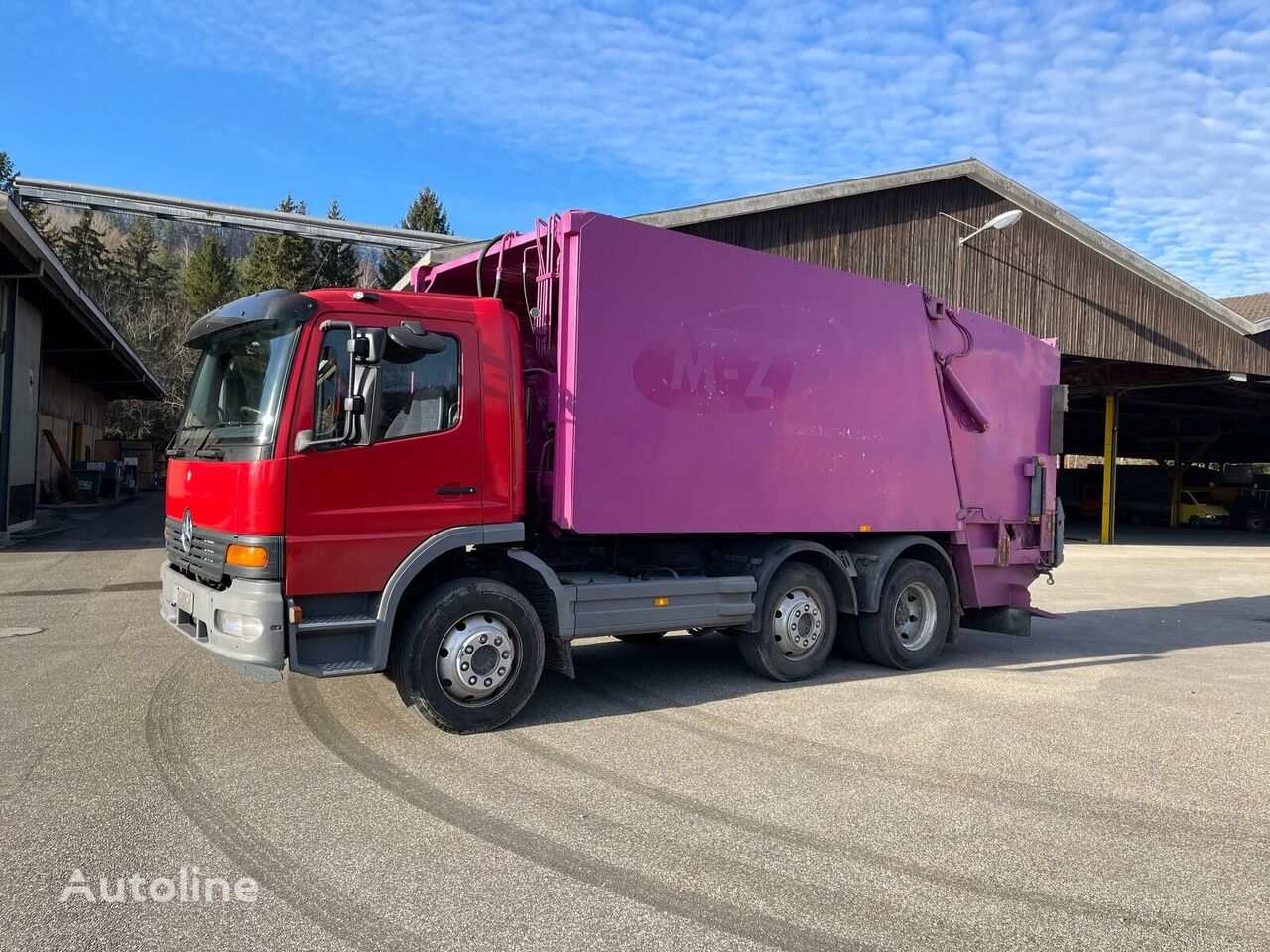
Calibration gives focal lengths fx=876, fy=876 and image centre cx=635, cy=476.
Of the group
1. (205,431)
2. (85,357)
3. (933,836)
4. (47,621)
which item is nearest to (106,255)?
(85,357)

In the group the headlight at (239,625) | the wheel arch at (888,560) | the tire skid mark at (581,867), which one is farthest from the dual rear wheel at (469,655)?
the wheel arch at (888,560)

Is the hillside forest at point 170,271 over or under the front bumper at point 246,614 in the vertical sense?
over

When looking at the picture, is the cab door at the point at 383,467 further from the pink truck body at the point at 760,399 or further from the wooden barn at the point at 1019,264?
the wooden barn at the point at 1019,264

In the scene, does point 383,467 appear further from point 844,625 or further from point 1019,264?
point 1019,264

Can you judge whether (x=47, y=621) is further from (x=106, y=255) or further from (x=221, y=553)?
(x=106, y=255)

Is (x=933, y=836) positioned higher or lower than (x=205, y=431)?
lower

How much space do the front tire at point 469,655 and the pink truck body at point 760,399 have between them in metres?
0.76

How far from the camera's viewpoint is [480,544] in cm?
566

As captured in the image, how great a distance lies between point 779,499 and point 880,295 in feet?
7.07

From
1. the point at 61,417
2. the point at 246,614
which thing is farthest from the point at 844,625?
the point at 61,417

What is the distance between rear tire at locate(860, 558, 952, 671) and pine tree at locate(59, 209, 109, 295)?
63.9 m

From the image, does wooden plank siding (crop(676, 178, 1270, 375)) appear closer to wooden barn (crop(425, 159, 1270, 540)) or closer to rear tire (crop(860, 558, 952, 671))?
wooden barn (crop(425, 159, 1270, 540))

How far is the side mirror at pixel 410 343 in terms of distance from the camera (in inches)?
205

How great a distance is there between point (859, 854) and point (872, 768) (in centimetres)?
124
